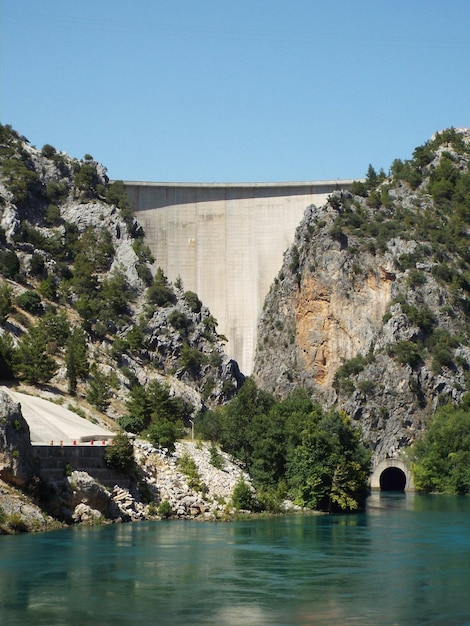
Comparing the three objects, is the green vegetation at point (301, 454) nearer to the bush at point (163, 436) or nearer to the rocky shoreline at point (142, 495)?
the rocky shoreline at point (142, 495)

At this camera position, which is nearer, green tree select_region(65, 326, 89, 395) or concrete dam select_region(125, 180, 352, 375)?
green tree select_region(65, 326, 89, 395)

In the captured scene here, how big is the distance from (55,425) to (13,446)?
13.8m

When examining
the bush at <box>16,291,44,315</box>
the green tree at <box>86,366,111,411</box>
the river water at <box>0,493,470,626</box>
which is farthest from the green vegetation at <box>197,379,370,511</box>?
the bush at <box>16,291,44,315</box>

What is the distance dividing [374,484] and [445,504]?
31781mm

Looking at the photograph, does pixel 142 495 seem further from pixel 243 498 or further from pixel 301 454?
pixel 301 454

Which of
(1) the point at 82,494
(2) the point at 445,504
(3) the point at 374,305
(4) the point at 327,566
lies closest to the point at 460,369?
(3) the point at 374,305

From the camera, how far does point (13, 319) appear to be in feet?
350

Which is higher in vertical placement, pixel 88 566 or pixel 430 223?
pixel 430 223

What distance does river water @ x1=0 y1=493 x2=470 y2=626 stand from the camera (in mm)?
41312

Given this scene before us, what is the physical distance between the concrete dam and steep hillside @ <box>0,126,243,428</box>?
8930 mm

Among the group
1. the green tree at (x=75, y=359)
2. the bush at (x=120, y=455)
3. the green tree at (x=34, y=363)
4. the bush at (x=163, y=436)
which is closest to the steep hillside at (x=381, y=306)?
the green tree at (x=75, y=359)

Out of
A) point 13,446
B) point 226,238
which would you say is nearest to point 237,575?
point 13,446

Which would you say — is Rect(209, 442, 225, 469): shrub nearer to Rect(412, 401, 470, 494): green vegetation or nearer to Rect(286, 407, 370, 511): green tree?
Rect(286, 407, 370, 511): green tree

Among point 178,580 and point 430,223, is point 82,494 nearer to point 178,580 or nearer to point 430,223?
point 178,580
